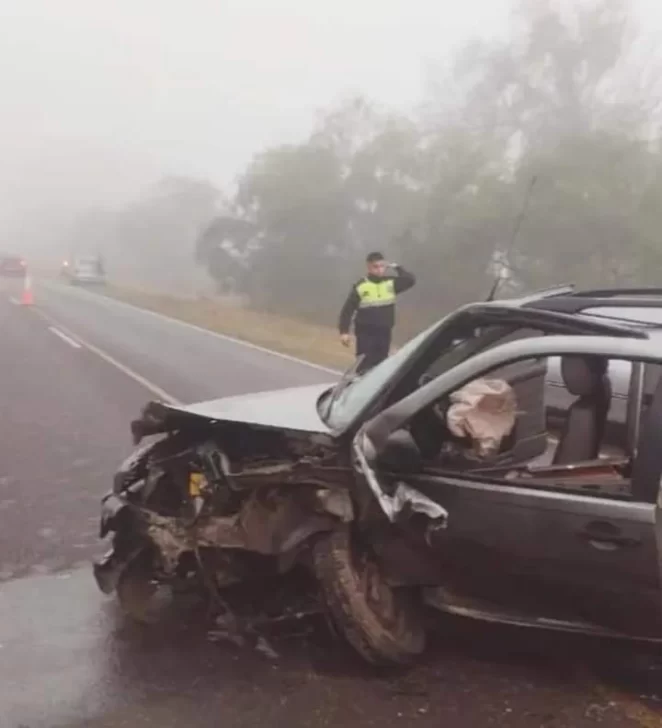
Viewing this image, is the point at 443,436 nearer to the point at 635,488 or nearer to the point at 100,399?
the point at 635,488

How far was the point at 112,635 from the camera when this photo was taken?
4555 millimetres

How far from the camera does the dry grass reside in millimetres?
17266

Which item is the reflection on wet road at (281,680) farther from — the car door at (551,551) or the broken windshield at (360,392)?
the broken windshield at (360,392)

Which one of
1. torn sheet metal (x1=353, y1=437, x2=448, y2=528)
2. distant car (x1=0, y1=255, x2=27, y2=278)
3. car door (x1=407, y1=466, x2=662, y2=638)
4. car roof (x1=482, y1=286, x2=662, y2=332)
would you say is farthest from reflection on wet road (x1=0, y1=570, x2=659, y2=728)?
distant car (x1=0, y1=255, x2=27, y2=278)

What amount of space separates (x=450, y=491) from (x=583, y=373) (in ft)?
2.27

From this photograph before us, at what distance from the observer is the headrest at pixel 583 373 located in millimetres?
3842

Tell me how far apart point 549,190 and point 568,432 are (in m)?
20.7

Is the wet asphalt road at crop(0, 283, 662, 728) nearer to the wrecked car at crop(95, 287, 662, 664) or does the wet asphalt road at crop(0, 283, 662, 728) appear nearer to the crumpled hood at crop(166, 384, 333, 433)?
the wrecked car at crop(95, 287, 662, 664)

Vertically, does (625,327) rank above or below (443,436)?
above

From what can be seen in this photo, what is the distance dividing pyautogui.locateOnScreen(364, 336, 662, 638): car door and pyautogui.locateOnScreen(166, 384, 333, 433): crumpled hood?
449 mm

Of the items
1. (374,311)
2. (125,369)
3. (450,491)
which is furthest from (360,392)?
(125,369)

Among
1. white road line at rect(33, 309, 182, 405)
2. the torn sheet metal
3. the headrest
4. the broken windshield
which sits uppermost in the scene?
Answer: the headrest

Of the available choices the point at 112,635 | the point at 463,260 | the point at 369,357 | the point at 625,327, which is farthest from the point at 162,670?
the point at 463,260

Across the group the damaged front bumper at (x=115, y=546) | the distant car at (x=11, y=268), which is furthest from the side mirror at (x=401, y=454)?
the distant car at (x=11, y=268)
